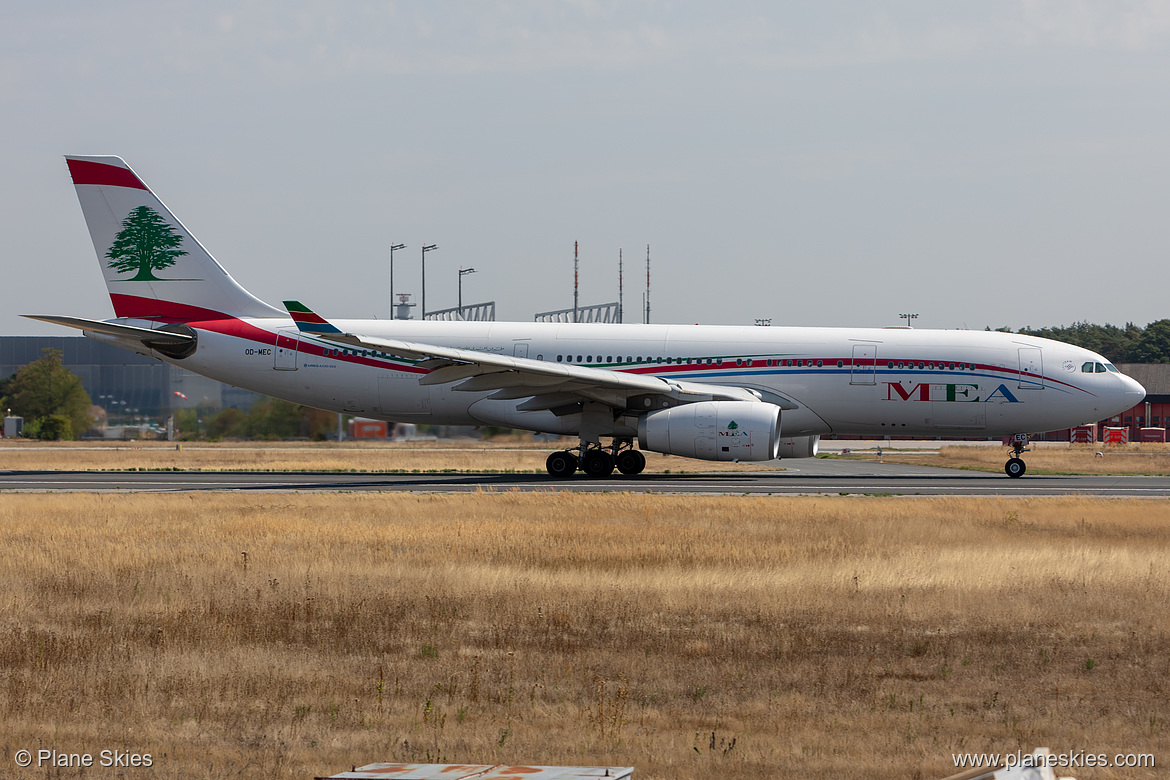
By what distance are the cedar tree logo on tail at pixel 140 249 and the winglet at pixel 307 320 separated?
6769 mm

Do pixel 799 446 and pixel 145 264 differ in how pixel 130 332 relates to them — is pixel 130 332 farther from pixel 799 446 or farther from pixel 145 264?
pixel 799 446

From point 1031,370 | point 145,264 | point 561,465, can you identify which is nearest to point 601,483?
point 561,465

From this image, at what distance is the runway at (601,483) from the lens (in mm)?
24547

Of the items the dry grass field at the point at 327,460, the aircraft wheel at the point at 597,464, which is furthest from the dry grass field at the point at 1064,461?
the aircraft wheel at the point at 597,464

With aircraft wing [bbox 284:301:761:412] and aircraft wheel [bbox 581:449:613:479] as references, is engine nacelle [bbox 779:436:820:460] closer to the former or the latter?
aircraft wing [bbox 284:301:761:412]

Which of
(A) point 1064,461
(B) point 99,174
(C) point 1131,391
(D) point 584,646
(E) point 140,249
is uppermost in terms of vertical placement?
(B) point 99,174

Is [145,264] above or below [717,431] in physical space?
above

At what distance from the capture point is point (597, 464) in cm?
2831

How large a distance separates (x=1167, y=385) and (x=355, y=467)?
6509 cm

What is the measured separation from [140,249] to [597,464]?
12869 millimetres

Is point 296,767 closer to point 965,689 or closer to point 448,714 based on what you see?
point 448,714

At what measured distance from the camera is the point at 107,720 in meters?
7.19

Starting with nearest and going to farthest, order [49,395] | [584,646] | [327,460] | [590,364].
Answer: [584,646]
[590,364]
[327,460]
[49,395]

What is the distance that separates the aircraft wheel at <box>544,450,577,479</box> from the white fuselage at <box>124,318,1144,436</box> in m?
0.70
